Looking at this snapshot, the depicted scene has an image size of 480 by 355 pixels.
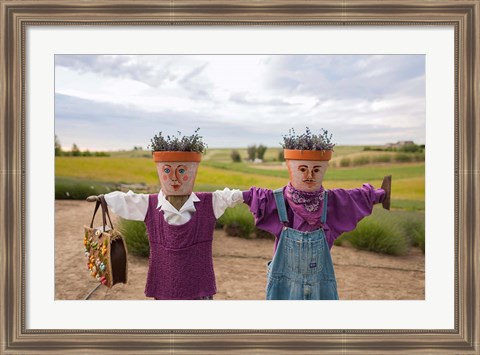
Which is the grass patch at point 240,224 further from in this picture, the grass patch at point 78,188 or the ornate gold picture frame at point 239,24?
the ornate gold picture frame at point 239,24

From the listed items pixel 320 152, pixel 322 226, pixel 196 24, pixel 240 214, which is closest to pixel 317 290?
A: pixel 322 226

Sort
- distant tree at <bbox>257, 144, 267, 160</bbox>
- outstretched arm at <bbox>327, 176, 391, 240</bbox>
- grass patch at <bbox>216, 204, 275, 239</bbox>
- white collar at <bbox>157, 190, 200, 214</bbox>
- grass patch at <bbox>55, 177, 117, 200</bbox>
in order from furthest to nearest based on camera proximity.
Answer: grass patch at <bbox>216, 204, 275, 239</bbox> < grass patch at <bbox>55, 177, 117, 200</bbox> < distant tree at <bbox>257, 144, 267, 160</bbox> < outstretched arm at <bbox>327, 176, 391, 240</bbox> < white collar at <bbox>157, 190, 200, 214</bbox>

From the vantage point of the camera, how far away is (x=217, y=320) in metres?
2.74

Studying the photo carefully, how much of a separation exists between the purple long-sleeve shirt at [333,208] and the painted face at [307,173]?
0.18 m

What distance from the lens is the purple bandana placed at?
253cm

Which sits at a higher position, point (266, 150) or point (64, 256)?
point (266, 150)

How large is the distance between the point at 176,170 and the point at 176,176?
0.04 metres

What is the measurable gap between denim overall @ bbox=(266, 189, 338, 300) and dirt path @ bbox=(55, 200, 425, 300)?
64.9 inches

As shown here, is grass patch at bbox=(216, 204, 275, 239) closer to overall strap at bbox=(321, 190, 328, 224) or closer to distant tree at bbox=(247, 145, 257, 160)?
distant tree at bbox=(247, 145, 257, 160)

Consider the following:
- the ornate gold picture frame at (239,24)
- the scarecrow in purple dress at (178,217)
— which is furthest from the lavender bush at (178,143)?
the ornate gold picture frame at (239,24)

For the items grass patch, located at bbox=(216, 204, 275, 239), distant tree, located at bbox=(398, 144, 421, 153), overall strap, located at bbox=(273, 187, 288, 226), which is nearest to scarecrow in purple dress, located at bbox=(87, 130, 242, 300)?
overall strap, located at bbox=(273, 187, 288, 226)

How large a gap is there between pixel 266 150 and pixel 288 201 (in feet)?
5.69

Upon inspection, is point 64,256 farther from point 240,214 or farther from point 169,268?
point 169,268

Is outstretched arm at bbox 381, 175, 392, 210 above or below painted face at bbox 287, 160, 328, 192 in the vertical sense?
below
